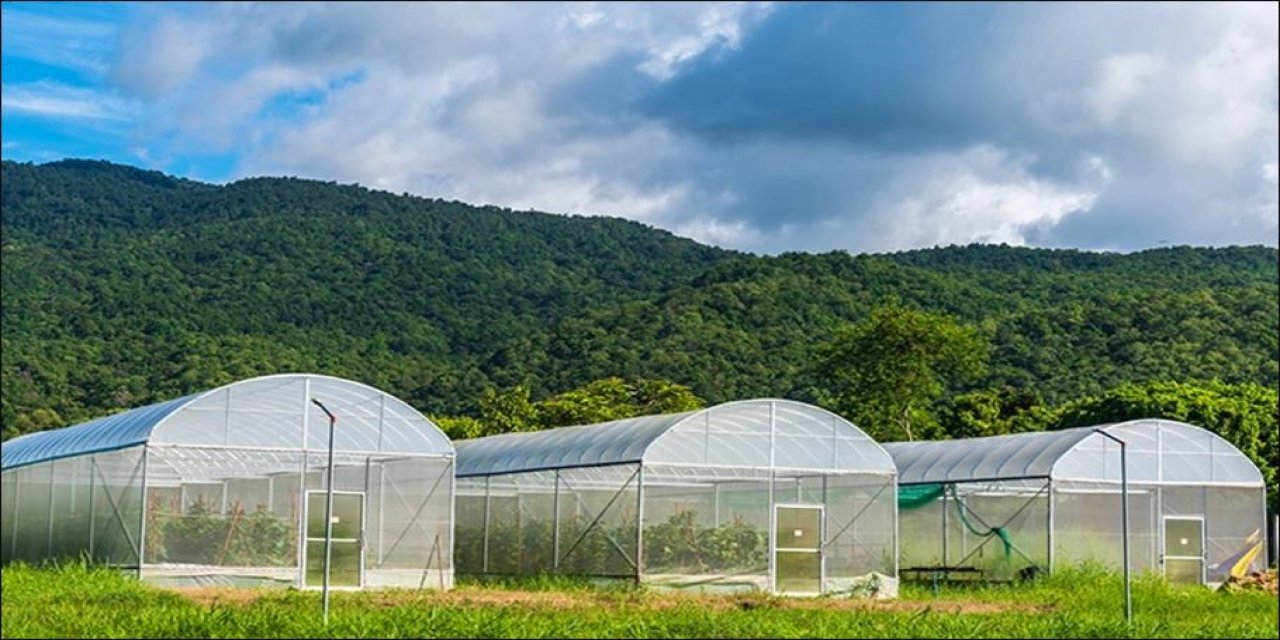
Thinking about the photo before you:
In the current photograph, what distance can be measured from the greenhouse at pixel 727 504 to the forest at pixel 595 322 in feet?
49.5

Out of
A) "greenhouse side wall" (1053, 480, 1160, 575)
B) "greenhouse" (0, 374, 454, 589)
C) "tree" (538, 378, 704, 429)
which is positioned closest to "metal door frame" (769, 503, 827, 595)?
"greenhouse side wall" (1053, 480, 1160, 575)

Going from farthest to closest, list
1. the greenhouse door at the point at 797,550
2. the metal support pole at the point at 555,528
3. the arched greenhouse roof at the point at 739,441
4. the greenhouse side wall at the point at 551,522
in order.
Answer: the metal support pole at the point at 555,528
the greenhouse door at the point at 797,550
the greenhouse side wall at the point at 551,522
the arched greenhouse roof at the point at 739,441

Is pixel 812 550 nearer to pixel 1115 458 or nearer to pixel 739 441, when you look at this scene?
pixel 739 441

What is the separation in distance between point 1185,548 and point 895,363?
18.3 m

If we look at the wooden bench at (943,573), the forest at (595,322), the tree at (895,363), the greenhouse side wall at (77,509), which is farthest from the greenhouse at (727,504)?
the tree at (895,363)

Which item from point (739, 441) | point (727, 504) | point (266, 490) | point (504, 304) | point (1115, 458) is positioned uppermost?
point (504, 304)

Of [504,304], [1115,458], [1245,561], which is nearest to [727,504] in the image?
[1115,458]

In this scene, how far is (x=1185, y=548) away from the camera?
34.3m

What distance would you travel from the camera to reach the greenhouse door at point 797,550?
31.5 metres

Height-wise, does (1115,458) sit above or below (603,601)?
above

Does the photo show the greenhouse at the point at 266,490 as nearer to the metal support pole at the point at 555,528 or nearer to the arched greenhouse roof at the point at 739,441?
the metal support pole at the point at 555,528

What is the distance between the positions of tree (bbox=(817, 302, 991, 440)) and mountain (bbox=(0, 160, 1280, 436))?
7.21 m

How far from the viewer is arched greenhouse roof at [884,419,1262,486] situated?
3328cm

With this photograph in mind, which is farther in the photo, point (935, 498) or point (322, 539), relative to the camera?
point (935, 498)
